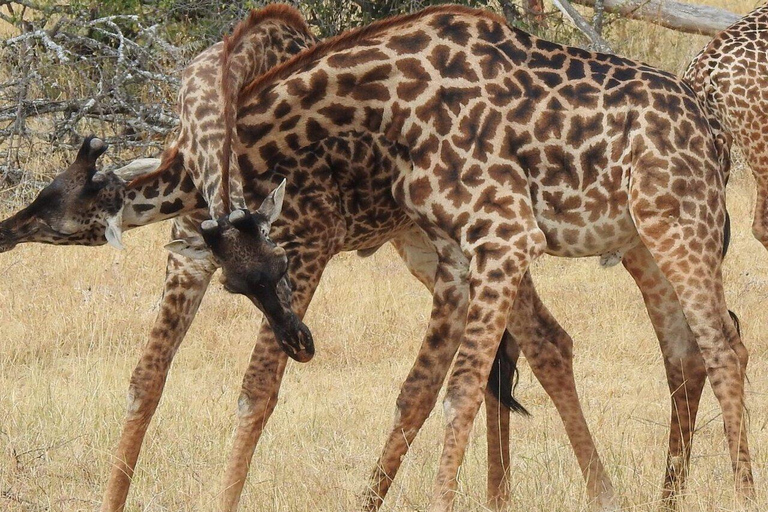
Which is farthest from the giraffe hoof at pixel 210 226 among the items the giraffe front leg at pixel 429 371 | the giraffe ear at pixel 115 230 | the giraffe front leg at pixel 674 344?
the giraffe front leg at pixel 674 344

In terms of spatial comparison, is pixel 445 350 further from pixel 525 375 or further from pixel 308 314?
pixel 308 314

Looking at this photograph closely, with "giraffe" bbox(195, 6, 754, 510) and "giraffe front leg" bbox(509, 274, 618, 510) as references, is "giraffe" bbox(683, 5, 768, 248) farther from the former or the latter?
"giraffe" bbox(195, 6, 754, 510)

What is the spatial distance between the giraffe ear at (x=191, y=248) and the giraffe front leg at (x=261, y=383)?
533mm

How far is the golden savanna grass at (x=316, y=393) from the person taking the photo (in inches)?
214

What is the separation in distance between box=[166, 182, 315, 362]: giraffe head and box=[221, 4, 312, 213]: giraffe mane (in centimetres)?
24

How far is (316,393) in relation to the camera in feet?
23.5

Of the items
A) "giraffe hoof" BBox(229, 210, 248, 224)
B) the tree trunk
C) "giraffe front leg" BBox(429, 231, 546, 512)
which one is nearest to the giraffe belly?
"giraffe front leg" BBox(429, 231, 546, 512)

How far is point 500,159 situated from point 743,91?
4.71 m

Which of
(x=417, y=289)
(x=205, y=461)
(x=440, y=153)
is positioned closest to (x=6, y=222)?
(x=205, y=461)

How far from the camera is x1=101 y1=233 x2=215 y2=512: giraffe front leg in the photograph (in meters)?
5.51

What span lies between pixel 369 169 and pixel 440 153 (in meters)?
0.50

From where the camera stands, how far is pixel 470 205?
4863 millimetres

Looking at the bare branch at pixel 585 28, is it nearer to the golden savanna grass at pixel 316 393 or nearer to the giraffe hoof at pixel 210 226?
the golden savanna grass at pixel 316 393

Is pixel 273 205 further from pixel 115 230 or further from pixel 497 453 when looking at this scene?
pixel 497 453
